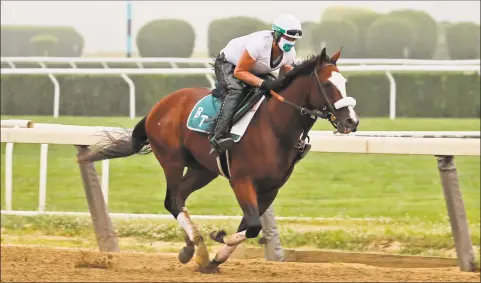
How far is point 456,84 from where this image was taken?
15078mm

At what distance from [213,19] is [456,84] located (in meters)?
3.35

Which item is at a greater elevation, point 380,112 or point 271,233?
point 271,233

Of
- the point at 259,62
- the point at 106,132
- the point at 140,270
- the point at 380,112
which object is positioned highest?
the point at 259,62

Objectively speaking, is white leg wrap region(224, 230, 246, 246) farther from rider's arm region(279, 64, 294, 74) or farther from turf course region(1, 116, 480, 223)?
turf course region(1, 116, 480, 223)

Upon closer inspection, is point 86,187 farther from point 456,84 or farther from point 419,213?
point 456,84

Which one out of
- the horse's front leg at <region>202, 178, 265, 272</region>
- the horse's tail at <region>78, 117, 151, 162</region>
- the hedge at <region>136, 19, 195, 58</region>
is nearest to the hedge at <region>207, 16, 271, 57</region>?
the hedge at <region>136, 19, 195, 58</region>

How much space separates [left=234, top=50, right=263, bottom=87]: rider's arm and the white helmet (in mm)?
220

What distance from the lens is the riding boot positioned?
6887mm

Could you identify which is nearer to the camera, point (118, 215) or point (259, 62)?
point (259, 62)

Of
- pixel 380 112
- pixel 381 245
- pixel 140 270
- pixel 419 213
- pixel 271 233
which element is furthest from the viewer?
pixel 380 112

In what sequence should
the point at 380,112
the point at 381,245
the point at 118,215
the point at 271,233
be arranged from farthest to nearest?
the point at 380,112 < the point at 118,215 < the point at 381,245 < the point at 271,233

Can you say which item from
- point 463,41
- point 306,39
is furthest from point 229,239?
point 463,41

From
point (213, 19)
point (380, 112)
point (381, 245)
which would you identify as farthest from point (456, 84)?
point (381, 245)

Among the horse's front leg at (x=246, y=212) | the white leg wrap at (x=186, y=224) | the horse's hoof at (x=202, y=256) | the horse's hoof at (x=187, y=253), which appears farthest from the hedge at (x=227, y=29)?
the horse's front leg at (x=246, y=212)
